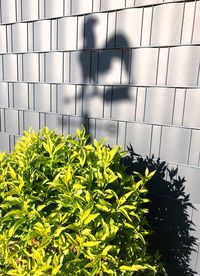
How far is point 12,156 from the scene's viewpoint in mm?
2037

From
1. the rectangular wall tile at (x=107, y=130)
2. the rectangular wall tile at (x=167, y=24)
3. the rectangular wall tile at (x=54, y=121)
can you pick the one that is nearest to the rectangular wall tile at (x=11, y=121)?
the rectangular wall tile at (x=54, y=121)

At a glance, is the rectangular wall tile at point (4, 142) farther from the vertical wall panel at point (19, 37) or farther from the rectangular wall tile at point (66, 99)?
the vertical wall panel at point (19, 37)

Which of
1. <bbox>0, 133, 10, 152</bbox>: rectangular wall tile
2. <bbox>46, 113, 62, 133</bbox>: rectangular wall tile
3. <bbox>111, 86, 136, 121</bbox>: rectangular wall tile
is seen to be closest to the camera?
<bbox>111, 86, 136, 121</bbox>: rectangular wall tile

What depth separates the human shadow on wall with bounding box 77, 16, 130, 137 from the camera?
2.21m

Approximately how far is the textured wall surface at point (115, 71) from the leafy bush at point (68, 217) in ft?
1.72

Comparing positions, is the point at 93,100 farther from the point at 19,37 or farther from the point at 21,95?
the point at 19,37

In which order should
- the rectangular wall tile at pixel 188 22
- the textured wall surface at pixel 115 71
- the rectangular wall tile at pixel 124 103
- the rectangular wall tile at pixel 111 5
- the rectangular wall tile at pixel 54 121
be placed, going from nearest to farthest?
the rectangular wall tile at pixel 188 22
the textured wall surface at pixel 115 71
the rectangular wall tile at pixel 111 5
the rectangular wall tile at pixel 124 103
the rectangular wall tile at pixel 54 121

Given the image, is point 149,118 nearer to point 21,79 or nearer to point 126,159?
point 126,159

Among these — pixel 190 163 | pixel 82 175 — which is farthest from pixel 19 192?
pixel 190 163

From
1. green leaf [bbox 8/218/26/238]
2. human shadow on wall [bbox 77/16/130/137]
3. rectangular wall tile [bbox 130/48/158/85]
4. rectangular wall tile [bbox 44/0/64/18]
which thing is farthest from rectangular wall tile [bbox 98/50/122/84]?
green leaf [bbox 8/218/26/238]

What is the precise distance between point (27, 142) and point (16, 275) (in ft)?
2.94

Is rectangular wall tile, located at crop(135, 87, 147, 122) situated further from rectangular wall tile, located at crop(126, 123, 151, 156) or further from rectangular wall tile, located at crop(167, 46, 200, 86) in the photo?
rectangular wall tile, located at crop(167, 46, 200, 86)

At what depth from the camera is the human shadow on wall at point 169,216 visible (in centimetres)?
217

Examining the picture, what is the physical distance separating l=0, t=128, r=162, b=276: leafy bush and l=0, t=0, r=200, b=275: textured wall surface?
1.72 feet
